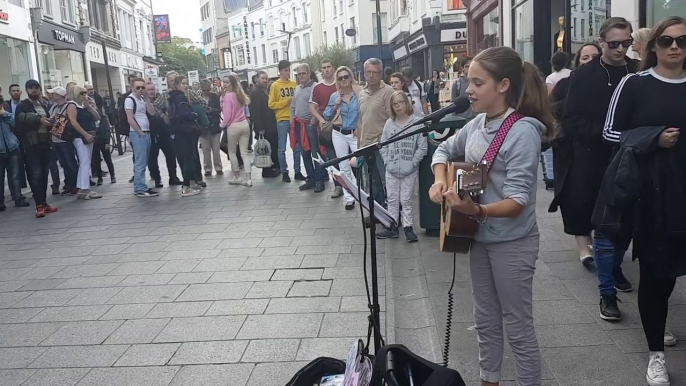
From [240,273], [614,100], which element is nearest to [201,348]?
[240,273]

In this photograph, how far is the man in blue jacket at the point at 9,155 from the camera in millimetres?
9328

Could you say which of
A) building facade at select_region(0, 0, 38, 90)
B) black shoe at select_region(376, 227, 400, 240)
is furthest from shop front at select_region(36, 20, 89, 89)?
black shoe at select_region(376, 227, 400, 240)

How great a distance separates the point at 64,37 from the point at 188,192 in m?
18.1

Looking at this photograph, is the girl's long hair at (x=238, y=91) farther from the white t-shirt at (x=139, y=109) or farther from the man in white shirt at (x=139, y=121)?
the white t-shirt at (x=139, y=109)

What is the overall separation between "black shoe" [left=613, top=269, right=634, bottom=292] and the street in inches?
5.2

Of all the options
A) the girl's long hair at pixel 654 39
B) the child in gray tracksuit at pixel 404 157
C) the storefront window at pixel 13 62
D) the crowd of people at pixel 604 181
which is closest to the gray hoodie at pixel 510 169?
the crowd of people at pixel 604 181

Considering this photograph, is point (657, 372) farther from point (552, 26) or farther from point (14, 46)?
point (14, 46)

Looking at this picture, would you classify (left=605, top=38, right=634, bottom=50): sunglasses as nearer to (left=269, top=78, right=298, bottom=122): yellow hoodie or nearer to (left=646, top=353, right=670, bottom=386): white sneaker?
(left=646, top=353, right=670, bottom=386): white sneaker

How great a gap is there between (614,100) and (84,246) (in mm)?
5915

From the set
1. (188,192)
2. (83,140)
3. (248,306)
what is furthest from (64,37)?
(248,306)

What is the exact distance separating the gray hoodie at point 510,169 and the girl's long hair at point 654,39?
1.04 meters

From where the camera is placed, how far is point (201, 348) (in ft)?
13.4

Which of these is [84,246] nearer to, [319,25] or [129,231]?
[129,231]

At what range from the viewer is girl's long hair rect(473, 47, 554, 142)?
8.95ft
